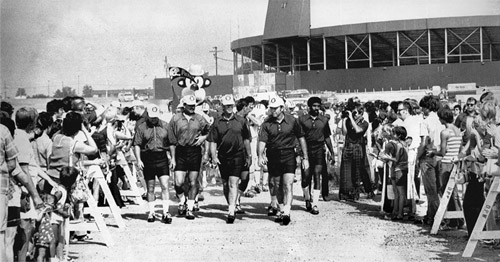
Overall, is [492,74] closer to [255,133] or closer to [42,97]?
[255,133]

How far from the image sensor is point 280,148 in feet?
30.3

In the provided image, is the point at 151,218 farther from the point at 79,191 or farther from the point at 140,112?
the point at 79,191

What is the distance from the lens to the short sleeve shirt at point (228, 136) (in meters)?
9.41

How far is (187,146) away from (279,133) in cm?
153

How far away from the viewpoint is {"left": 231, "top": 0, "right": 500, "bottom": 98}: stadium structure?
37.8m

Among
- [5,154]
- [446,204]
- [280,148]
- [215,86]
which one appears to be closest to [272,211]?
[280,148]

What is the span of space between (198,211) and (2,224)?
5580 millimetres

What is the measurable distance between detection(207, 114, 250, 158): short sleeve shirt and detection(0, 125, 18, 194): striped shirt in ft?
15.1

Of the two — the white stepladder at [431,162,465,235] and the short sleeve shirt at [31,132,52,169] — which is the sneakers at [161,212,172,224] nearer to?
the short sleeve shirt at [31,132,52,169]

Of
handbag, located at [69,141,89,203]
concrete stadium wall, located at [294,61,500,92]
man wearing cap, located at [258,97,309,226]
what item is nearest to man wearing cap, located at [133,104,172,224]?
man wearing cap, located at [258,97,309,226]

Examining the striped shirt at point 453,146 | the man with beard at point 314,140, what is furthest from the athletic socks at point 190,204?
the striped shirt at point 453,146

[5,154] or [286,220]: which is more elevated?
[5,154]

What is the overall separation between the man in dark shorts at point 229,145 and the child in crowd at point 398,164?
2.28m

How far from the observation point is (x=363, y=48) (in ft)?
Answer: 142
